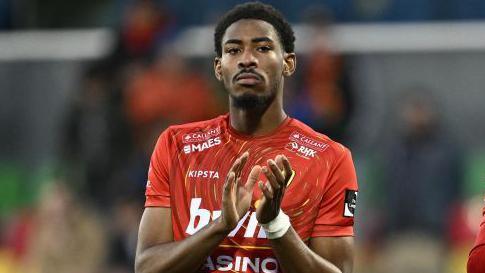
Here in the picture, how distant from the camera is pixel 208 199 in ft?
16.9

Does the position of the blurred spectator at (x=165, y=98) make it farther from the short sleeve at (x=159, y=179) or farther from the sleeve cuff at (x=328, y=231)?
the sleeve cuff at (x=328, y=231)

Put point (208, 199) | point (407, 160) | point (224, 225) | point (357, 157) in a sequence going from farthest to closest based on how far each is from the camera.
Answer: point (357, 157) → point (407, 160) → point (208, 199) → point (224, 225)

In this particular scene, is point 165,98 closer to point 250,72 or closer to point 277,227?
point 250,72

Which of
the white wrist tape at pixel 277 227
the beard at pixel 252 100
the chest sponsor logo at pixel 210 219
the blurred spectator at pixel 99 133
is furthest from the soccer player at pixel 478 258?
the blurred spectator at pixel 99 133

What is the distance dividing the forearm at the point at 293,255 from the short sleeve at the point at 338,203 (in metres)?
0.24

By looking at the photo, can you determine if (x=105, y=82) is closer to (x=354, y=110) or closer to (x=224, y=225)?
(x=354, y=110)

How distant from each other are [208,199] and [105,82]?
6563mm

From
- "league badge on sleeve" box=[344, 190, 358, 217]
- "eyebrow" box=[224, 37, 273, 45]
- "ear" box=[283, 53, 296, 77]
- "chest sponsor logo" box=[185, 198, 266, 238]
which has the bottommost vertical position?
"chest sponsor logo" box=[185, 198, 266, 238]

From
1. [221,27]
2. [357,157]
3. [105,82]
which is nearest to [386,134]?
[357,157]

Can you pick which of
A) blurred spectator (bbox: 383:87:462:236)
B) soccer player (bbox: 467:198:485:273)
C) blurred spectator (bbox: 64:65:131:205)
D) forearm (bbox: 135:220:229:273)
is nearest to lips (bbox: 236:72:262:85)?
forearm (bbox: 135:220:229:273)

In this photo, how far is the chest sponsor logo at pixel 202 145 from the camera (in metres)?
5.31

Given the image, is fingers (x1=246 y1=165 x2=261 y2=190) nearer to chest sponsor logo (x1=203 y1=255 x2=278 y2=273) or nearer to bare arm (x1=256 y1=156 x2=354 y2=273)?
bare arm (x1=256 y1=156 x2=354 y2=273)

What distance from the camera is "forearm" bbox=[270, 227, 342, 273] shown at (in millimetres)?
4777

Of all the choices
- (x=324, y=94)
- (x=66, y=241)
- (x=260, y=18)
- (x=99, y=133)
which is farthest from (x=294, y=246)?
(x=99, y=133)
